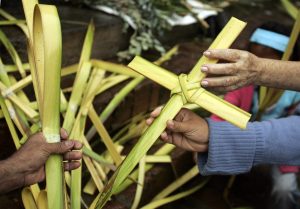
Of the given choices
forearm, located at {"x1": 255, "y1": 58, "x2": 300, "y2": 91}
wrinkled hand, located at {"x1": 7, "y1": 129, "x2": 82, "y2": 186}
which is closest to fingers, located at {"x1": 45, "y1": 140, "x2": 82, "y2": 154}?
wrinkled hand, located at {"x1": 7, "y1": 129, "x2": 82, "y2": 186}

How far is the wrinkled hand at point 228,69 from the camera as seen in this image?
→ 43.9 inches

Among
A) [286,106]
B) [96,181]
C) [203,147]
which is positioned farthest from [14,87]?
[286,106]

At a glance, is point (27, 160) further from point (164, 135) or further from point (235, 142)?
point (235, 142)

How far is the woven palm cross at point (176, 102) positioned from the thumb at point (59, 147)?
16 cm

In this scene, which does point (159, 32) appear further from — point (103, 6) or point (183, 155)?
point (183, 155)

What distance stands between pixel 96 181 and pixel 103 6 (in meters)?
1.40

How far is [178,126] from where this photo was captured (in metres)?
1.24

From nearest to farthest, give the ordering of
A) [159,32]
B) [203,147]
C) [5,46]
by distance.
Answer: [203,147] → [5,46] → [159,32]

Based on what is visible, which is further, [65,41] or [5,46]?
[65,41]

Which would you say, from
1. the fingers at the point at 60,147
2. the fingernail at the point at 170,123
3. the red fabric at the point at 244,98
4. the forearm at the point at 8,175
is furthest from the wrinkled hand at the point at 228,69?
the red fabric at the point at 244,98

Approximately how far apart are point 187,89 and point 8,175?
567 millimetres

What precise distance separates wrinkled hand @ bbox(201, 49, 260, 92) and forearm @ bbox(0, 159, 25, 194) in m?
0.59

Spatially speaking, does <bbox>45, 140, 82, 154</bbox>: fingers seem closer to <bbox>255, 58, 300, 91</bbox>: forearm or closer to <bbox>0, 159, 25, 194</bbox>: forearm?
<bbox>0, 159, 25, 194</bbox>: forearm

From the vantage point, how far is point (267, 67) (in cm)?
122
